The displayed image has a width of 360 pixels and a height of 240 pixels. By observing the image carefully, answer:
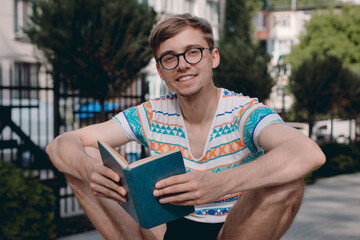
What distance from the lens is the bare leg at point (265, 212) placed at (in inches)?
85.7

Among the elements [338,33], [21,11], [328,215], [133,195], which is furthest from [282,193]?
[338,33]

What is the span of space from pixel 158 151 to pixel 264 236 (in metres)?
0.86

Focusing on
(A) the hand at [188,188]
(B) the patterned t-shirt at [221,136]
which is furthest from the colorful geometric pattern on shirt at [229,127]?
(A) the hand at [188,188]

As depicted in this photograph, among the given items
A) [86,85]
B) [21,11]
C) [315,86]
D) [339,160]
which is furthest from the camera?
[21,11]

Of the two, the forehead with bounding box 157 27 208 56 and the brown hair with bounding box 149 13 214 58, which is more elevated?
the brown hair with bounding box 149 13 214 58

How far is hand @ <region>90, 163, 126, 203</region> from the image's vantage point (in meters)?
2.12

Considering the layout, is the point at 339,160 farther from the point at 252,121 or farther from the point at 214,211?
the point at 252,121

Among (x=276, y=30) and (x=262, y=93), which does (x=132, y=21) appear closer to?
(x=262, y=93)

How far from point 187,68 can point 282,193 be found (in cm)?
91

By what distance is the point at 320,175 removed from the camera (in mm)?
12117

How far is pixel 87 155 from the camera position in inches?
100.0

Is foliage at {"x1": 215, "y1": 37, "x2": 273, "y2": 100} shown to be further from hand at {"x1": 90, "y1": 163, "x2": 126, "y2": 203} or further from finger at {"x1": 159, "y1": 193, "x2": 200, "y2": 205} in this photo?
finger at {"x1": 159, "y1": 193, "x2": 200, "y2": 205}

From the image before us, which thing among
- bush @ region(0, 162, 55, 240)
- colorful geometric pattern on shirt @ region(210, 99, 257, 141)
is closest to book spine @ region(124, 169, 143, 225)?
colorful geometric pattern on shirt @ region(210, 99, 257, 141)

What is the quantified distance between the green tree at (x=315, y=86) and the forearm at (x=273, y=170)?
1051 cm
